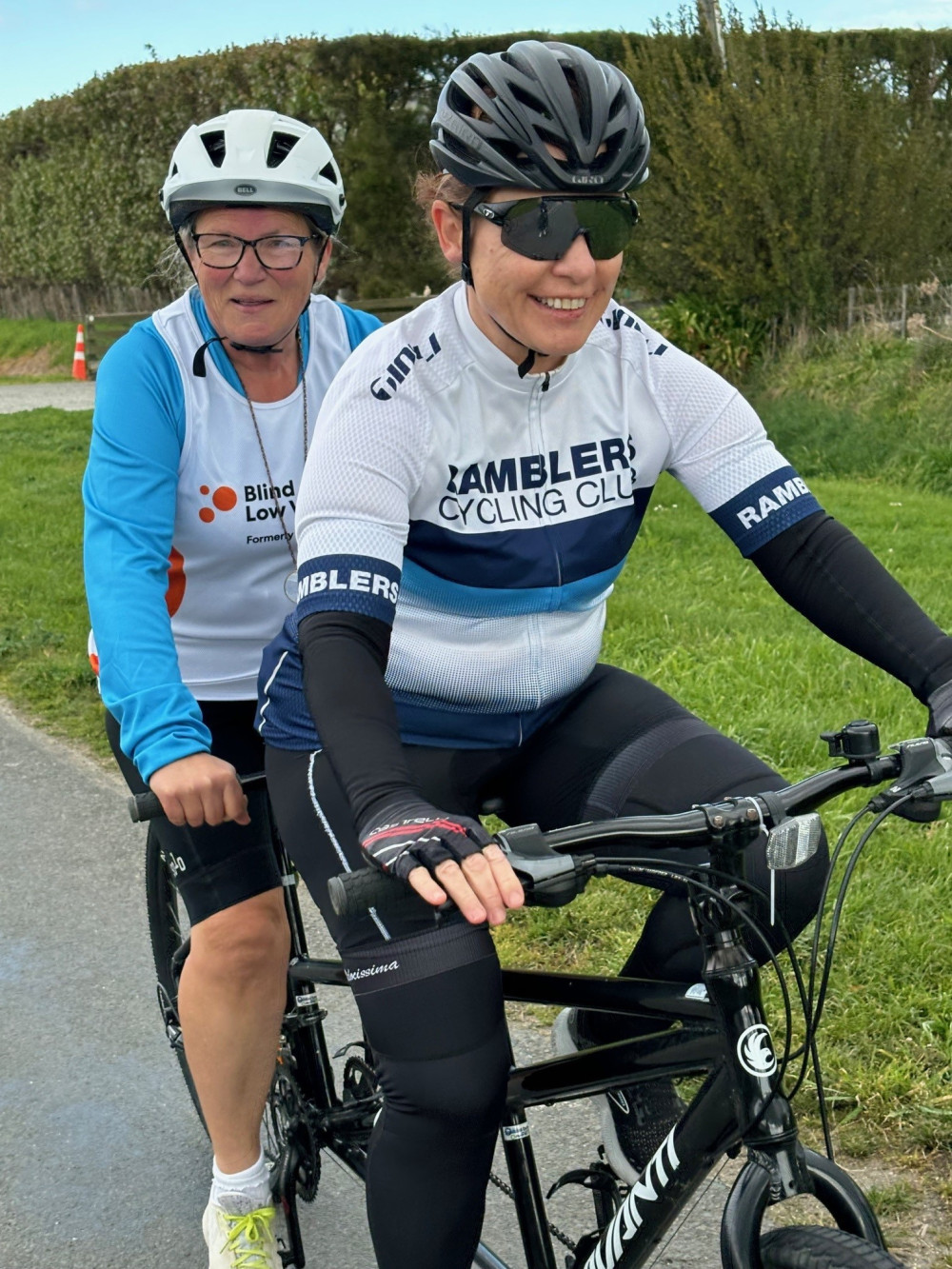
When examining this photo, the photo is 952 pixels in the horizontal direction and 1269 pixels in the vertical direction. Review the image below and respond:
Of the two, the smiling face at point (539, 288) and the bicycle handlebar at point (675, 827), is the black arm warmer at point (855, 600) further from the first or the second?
the smiling face at point (539, 288)

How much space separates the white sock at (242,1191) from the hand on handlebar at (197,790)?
909 millimetres

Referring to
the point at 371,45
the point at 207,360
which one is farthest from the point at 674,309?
the point at 207,360

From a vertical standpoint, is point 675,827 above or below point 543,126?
below

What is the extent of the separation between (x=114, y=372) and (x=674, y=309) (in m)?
12.6

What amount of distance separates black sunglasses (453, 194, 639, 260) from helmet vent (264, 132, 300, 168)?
34.7 inches

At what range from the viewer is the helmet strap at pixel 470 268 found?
2422mm

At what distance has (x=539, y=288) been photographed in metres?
2.42

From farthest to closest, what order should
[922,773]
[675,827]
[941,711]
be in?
[941,711] < [922,773] < [675,827]

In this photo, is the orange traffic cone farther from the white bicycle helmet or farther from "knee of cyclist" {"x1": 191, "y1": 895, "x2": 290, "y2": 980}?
"knee of cyclist" {"x1": 191, "y1": 895, "x2": 290, "y2": 980}

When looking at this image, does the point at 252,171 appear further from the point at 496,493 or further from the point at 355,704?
the point at 355,704

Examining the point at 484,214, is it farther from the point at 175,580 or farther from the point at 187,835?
the point at 187,835

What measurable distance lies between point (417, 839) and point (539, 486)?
0.87 meters

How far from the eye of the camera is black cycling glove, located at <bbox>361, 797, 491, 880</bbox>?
1831 millimetres

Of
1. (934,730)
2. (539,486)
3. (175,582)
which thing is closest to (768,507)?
(539,486)
